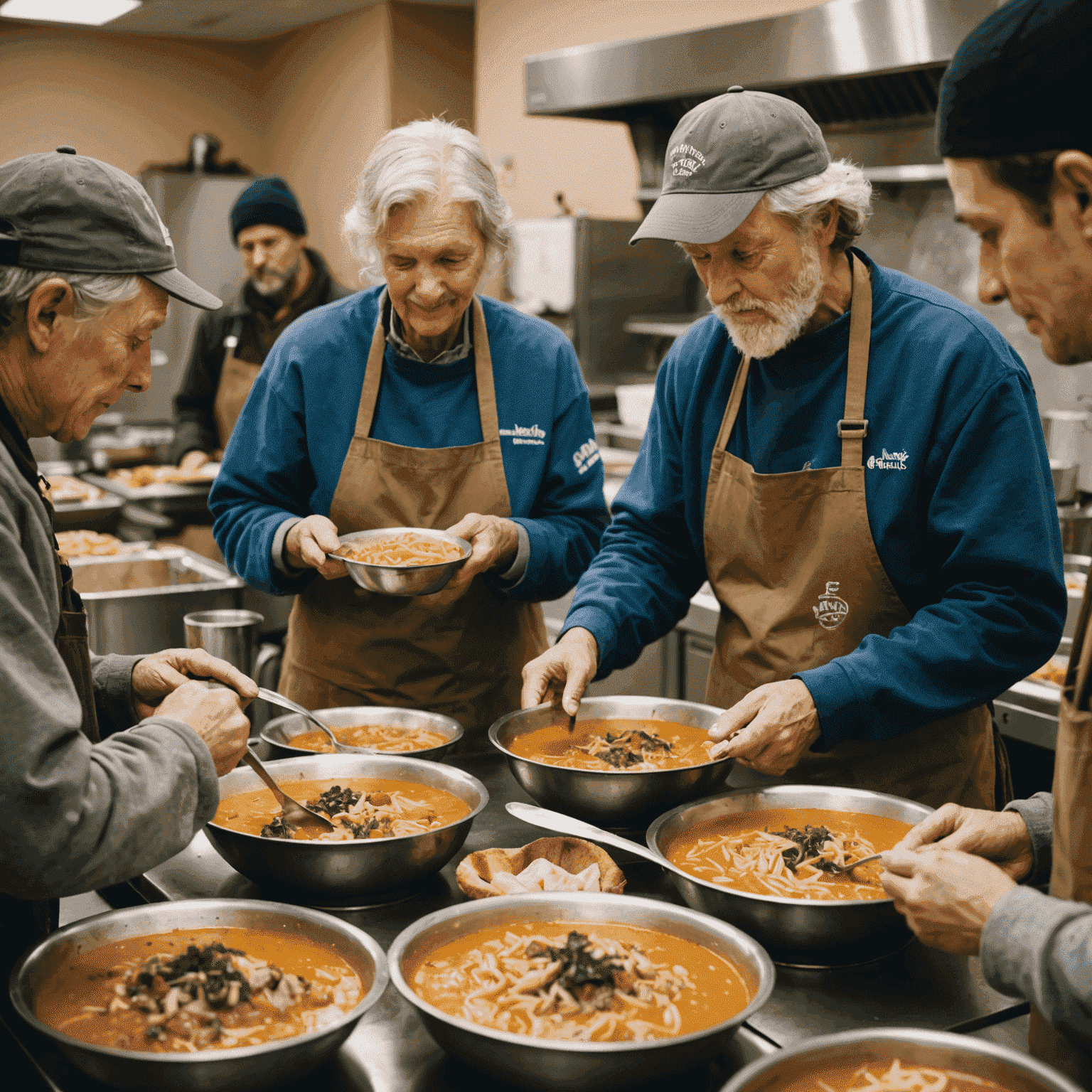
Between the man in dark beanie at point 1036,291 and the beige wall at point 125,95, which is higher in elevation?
the beige wall at point 125,95

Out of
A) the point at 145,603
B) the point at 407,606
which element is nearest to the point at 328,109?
the point at 145,603

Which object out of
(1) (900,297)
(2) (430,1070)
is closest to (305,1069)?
(2) (430,1070)

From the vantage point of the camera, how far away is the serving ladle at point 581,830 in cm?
158

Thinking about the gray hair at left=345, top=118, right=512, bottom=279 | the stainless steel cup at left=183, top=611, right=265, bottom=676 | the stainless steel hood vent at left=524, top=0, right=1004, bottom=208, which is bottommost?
the stainless steel cup at left=183, top=611, right=265, bottom=676

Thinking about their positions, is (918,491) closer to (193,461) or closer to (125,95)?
(193,461)

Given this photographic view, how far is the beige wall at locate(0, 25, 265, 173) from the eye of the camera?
9.86 m

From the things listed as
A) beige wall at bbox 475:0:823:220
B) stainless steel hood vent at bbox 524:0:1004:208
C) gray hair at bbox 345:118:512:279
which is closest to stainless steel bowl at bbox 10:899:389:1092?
gray hair at bbox 345:118:512:279

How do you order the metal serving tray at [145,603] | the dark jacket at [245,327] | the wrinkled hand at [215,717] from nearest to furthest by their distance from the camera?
1. the wrinkled hand at [215,717]
2. the metal serving tray at [145,603]
3. the dark jacket at [245,327]

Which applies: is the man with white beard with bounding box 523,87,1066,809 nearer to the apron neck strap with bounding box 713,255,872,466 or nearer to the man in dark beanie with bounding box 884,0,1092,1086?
the apron neck strap with bounding box 713,255,872,466

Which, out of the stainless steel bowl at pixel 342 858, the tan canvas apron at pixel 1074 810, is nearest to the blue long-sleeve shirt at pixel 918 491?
the tan canvas apron at pixel 1074 810

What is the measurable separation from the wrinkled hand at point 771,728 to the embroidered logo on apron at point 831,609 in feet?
0.92

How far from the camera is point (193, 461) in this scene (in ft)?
18.2

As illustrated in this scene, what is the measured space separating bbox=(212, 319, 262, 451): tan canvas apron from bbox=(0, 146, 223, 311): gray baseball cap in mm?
3841

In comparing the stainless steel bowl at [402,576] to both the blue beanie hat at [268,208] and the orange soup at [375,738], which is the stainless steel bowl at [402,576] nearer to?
the orange soup at [375,738]
